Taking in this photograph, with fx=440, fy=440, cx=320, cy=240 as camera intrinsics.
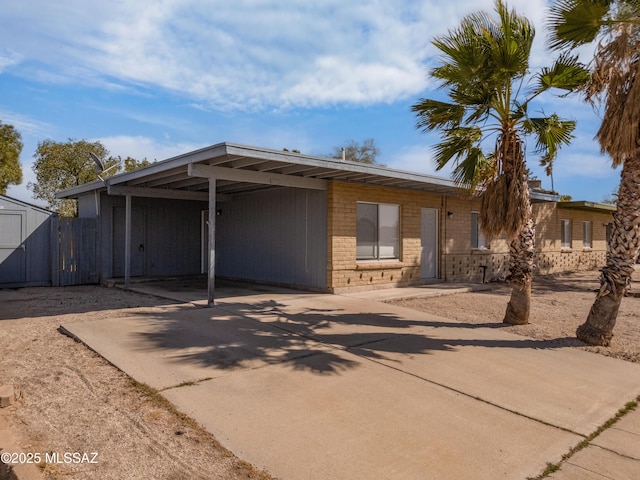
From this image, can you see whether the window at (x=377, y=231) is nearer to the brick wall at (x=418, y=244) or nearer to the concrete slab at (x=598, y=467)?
the brick wall at (x=418, y=244)

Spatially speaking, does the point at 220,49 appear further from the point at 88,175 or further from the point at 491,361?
the point at 88,175

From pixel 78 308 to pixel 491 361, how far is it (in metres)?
7.80

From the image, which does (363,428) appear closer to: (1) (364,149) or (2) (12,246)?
(2) (12,246)

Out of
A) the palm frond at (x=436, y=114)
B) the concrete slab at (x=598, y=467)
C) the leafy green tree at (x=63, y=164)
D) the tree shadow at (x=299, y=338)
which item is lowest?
the concrete slab at (x=598, y=467)

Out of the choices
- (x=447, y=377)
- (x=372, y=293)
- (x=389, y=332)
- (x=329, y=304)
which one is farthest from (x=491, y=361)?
(x=372, y=293)

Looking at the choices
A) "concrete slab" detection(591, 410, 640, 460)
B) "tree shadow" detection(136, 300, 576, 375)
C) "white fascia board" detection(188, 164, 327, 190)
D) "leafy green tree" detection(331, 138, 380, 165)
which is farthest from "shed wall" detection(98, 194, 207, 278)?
"leafy green tree" detection(331, 138, 380, 165)

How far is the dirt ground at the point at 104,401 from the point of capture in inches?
121

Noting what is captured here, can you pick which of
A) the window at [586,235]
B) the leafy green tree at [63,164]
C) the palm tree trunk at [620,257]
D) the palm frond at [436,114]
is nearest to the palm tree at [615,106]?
the palm tree trunk at [620,257]

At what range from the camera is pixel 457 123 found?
8.01 metres

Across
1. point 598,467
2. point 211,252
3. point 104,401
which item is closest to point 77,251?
point 211,252

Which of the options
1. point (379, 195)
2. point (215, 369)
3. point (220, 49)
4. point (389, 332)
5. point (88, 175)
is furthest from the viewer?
point (88, 175)

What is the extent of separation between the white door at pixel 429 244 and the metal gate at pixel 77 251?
395 inches

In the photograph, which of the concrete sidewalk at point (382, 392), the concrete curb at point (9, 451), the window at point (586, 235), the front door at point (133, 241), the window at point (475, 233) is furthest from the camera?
the window at point (586, 235)

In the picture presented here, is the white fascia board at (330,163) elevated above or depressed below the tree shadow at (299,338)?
above
